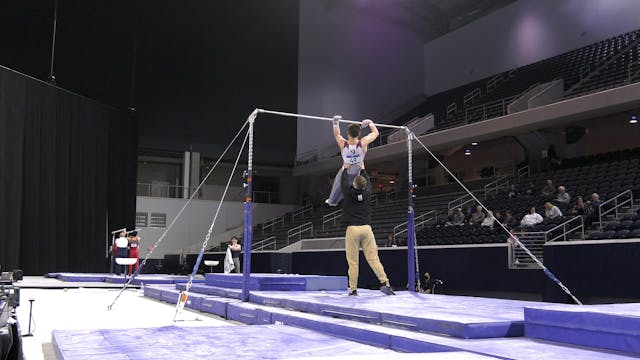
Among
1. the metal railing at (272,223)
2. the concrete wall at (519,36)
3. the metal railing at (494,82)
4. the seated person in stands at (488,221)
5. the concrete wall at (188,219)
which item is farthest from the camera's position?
the metal railing at (272,223)

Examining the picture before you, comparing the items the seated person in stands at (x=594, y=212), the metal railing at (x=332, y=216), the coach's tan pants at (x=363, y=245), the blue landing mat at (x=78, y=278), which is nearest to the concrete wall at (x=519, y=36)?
the metal railing at (x=332, y=216)

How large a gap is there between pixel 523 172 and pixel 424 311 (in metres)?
17.6

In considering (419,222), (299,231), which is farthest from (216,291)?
(299,231)

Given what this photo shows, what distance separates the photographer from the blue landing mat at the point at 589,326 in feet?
11.1

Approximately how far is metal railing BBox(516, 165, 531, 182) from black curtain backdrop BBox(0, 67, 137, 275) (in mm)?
14495

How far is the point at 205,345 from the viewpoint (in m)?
4.17

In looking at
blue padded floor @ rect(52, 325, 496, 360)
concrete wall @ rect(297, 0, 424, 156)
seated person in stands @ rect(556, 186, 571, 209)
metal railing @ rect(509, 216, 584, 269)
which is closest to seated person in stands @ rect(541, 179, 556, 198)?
seated person in stands @ rect(556, 186, 571, 209)

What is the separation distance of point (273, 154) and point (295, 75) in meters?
3.98

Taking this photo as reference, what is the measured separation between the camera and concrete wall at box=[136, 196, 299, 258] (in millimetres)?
25516

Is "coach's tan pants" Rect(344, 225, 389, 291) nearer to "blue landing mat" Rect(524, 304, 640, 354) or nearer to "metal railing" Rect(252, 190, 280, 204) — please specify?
"blue landing mat" Rect(524, 304, 640, 354)

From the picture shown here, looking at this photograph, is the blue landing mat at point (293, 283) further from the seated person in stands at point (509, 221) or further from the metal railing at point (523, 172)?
the metal railing at point (523, 172)

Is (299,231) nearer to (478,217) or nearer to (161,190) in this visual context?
(161,190)

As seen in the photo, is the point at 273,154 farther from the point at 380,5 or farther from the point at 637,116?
the point at 637,116

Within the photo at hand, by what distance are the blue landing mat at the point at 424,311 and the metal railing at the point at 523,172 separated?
14.8 m
